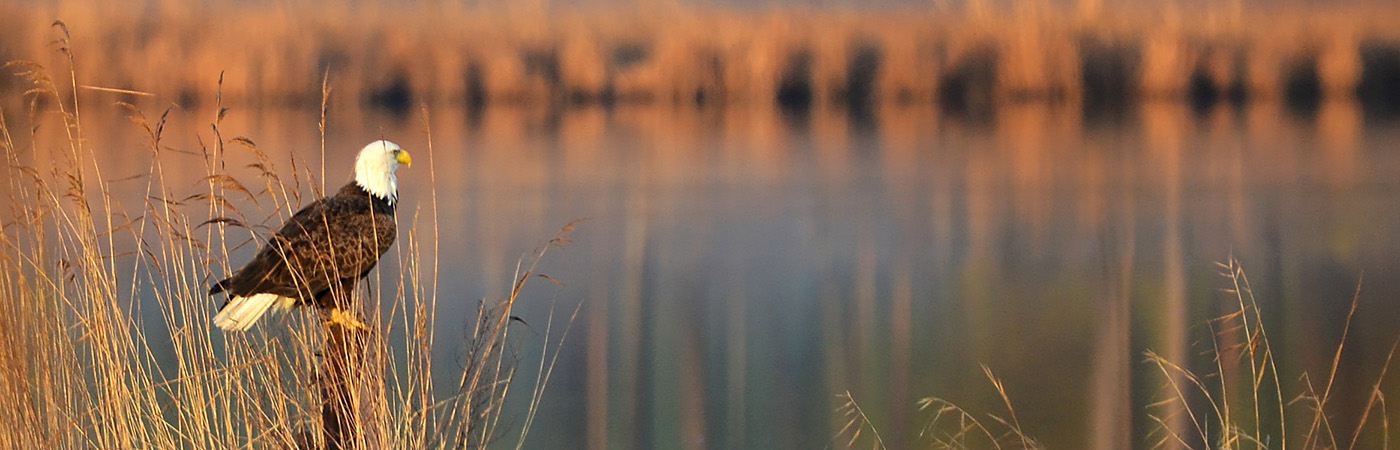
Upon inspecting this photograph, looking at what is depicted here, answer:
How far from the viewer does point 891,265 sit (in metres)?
11.0

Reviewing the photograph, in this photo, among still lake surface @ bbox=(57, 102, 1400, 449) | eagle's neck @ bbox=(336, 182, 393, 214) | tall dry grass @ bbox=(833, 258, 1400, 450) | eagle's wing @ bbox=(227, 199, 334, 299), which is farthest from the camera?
still lake surface @ bbox=(57, 102, 1400, 449)

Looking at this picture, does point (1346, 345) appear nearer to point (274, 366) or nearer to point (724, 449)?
point (724, 449)

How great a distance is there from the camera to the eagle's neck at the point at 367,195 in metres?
3.98

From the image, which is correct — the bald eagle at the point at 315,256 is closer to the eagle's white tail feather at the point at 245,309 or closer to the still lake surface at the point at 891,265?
the eagle's white tail feather at the point at 245,309

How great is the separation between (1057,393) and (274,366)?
476 centimetres

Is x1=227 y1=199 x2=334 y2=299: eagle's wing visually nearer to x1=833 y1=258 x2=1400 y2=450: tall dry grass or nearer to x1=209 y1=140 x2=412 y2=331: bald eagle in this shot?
x1=209 y1=140 x2=412 y2=331: bald eagle

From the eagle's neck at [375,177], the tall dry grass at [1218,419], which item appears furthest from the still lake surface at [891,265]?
the eagle's neck at [375,177]

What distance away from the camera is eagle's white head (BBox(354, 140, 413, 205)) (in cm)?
403

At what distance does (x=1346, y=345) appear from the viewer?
7898mm

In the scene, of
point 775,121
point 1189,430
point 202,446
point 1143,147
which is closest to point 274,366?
point 202,446

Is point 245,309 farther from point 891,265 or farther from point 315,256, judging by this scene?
point 891,265

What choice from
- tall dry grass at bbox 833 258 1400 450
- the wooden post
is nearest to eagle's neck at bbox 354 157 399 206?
the wooden post

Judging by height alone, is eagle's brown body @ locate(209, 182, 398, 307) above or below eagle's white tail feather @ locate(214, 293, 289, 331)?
above

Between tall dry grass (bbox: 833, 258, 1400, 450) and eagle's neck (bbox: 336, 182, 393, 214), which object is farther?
tall dry grass (bbox: 833, 258, 1400, 450)
